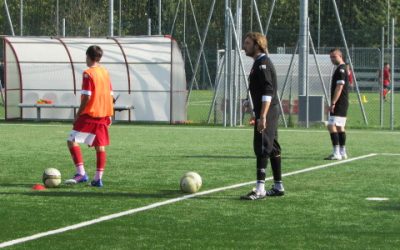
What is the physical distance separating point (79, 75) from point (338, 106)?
15.2 metres

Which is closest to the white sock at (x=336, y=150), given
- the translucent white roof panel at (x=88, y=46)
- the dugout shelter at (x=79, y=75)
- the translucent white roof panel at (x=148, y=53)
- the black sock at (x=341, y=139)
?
the black sock at (x=341, y=139)

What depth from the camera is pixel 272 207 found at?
11.5 metres

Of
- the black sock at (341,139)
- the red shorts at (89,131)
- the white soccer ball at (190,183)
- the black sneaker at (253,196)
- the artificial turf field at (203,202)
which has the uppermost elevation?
the red shorts at (89,131)

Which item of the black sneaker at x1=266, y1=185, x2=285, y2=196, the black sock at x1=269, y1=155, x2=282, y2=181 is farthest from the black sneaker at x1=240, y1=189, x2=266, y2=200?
the black sock at x1=269, y1=155, x2=282, y2=181

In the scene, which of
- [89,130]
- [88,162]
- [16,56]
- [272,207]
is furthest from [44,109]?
[272,207]

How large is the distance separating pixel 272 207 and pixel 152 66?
2048 cm

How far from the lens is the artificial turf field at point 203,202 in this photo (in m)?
9.25

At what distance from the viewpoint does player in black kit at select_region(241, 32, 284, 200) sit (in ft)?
39.5

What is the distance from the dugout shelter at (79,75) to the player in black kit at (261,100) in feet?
61.6

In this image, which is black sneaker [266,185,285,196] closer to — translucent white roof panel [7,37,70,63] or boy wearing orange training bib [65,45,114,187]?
boy wearing orange training bib [65,45,114,187]

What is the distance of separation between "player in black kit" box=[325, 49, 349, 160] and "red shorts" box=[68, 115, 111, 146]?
5.94 metres

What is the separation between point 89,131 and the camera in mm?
13352

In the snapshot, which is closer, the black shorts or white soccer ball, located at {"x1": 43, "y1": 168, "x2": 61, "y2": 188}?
the black shorts

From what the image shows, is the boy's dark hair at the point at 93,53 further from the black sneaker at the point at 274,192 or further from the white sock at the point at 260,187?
the black sneaker at the point at 274,192
